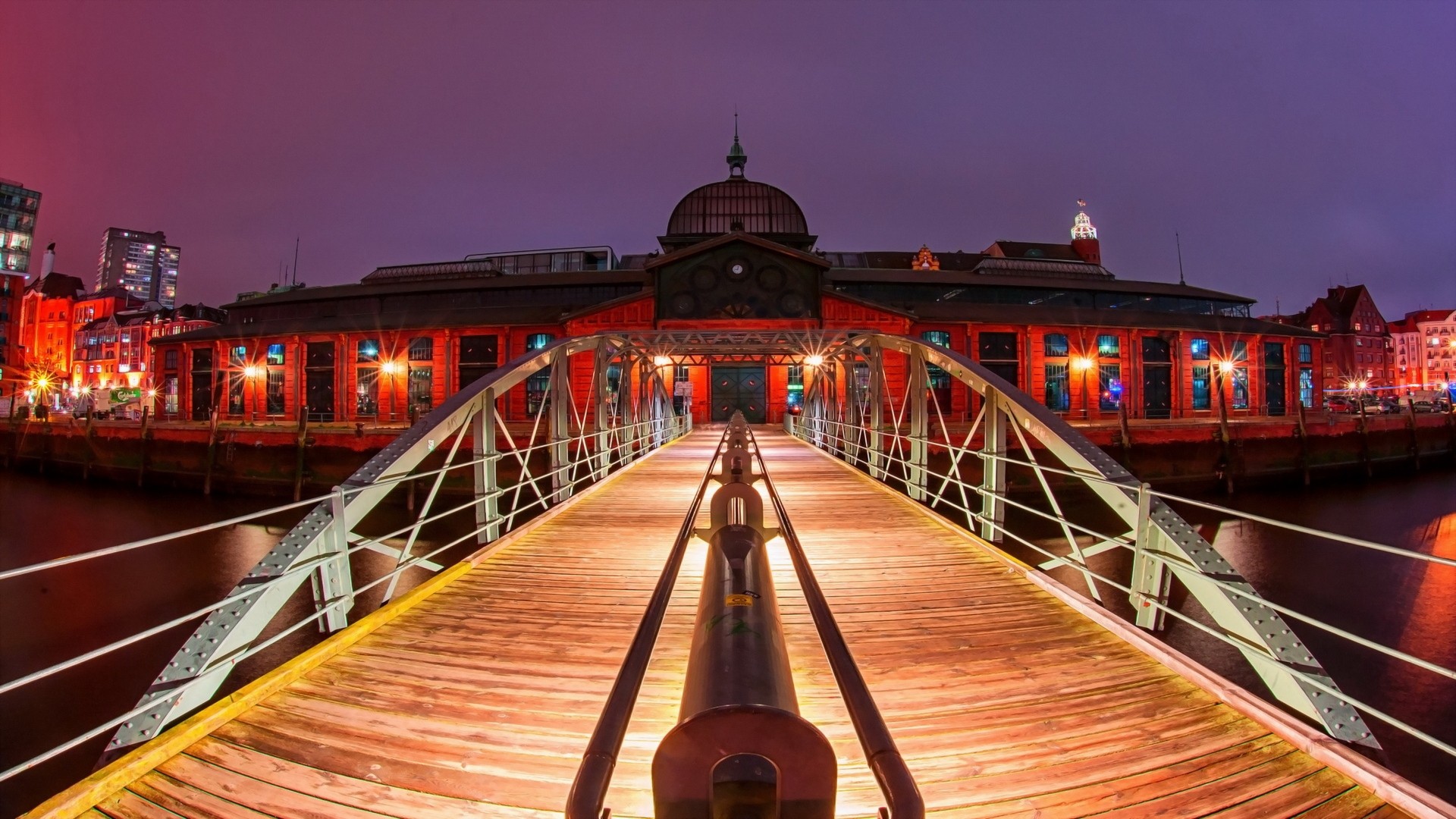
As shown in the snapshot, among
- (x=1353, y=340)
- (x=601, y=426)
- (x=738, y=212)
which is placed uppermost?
(x=738, y=212)

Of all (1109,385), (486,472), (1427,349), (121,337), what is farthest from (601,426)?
(1427,349)

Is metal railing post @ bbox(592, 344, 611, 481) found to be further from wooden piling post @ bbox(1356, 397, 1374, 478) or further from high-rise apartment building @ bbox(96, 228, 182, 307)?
high-rise apartment building @ bbox(96, 228, 182, 307)

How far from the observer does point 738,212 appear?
1430 inches

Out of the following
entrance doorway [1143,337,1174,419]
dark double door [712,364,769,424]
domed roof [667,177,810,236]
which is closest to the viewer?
dark double door [712,364,769,424]

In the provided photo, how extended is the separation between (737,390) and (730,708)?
104ft

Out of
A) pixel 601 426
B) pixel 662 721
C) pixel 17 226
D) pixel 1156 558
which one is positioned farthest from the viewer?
pixel 17 226

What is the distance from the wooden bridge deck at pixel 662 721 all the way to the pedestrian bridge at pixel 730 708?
1 centimetres

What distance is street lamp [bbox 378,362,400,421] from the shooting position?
32.8 m

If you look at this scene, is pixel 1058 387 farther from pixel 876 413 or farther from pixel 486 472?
pixel 486 472

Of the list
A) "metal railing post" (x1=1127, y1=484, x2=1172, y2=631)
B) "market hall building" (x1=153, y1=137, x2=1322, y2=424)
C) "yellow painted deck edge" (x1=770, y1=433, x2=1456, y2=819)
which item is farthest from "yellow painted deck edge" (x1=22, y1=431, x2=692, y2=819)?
"market hall building" (x1=153, y1=137, x2=1322, y2=424)

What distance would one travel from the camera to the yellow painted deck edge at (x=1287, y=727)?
2.42 metres

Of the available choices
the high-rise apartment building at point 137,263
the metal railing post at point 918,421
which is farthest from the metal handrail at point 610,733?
the high-rise apartment building at point 137,263

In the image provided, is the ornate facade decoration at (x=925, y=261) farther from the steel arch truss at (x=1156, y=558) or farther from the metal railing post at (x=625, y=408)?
the steel arch truss at (x=1156, y=558)

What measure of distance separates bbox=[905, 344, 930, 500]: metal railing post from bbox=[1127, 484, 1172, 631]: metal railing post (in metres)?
5.66
